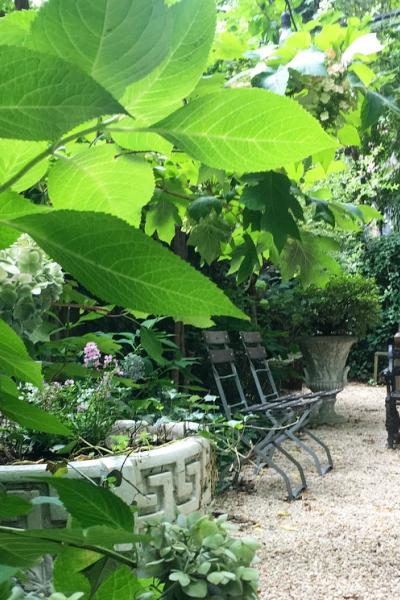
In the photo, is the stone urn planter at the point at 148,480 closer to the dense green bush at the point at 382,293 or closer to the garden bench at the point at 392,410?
the garden bench at the point at 392,410

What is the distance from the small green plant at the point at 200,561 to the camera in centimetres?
110

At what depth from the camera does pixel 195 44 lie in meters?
0.21

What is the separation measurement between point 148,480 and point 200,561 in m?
0.98

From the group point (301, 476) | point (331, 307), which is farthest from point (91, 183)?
point (331, 307)

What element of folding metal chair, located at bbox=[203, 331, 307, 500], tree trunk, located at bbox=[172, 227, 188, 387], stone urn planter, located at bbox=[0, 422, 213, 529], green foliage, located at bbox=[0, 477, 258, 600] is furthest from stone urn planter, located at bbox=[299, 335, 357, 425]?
green foliage, located at bbox=[0, 477, 258, 600]

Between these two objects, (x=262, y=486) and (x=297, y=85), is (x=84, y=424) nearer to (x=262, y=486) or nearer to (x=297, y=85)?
(x=297, y=85)

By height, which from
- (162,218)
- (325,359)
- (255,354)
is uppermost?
(162,218)

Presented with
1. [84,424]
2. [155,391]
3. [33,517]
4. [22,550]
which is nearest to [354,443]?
[155,391]

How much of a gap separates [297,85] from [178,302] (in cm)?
61

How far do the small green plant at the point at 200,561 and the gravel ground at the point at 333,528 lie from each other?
5.84 feet

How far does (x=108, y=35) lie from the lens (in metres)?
0.18

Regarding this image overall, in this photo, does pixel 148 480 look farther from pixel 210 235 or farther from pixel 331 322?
pixel 331 322

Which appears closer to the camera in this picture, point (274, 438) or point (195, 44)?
point (195, 44)

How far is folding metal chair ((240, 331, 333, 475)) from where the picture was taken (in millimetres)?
4639
